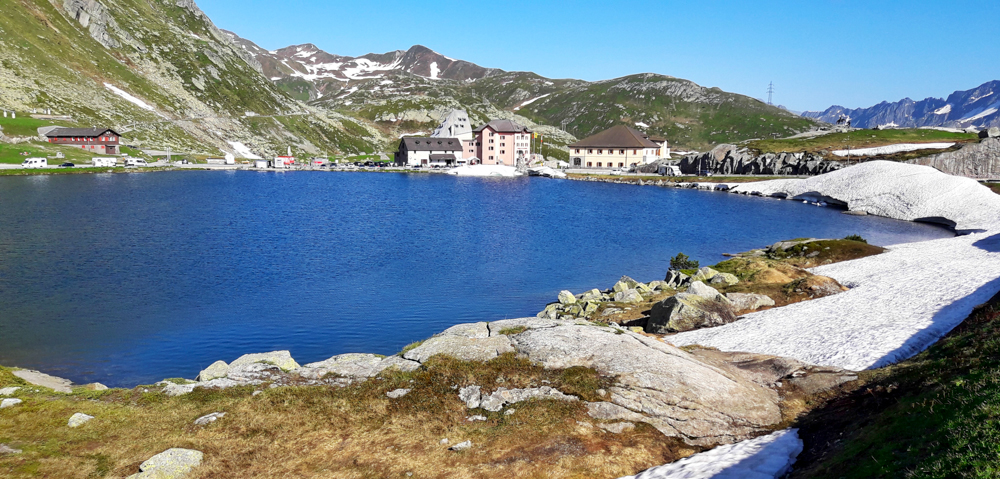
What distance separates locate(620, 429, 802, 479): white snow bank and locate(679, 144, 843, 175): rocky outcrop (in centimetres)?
16009

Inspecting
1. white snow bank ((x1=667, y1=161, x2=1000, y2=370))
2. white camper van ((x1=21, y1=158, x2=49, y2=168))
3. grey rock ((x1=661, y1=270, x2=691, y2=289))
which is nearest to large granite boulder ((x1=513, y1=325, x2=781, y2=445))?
white snow bank ((x1=667, y1=161, x2=1000, y2=370))

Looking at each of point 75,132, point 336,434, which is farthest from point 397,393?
point 75,132

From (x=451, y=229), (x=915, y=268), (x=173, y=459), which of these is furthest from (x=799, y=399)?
(x=451, y=229)

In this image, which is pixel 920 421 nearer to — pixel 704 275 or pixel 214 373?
pixel 214 373

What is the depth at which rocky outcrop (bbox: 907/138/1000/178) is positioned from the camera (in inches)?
→ 5197

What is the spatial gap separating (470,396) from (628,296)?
25.6 metres

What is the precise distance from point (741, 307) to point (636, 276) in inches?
689

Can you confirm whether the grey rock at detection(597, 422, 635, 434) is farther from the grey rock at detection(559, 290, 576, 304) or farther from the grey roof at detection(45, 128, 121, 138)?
the grey roof at detection(45, 128, 121, 138)

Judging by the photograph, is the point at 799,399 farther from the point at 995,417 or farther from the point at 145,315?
the point at 145,315

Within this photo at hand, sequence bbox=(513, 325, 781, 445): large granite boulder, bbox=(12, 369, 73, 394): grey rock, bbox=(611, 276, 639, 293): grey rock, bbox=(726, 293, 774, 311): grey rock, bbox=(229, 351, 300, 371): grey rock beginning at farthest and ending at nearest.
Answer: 1. bbox=(611, 276, 639, 293): grey rock
2. bbox=(726, 293, 774, 311): grey rock
3. bbox=(12, 369, 73, 394): grey rock
4. bbox=(229, 351, 300, 371): grey rock
5. bbox=(513, 325, 781, 445): large granite boulder

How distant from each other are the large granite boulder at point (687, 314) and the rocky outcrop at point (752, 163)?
5575 inches

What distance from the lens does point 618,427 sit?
65.5 feet

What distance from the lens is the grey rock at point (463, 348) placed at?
80.5 ft

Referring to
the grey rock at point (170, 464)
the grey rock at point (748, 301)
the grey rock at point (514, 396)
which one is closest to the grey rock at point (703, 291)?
the grey rock at point (748, 301)
